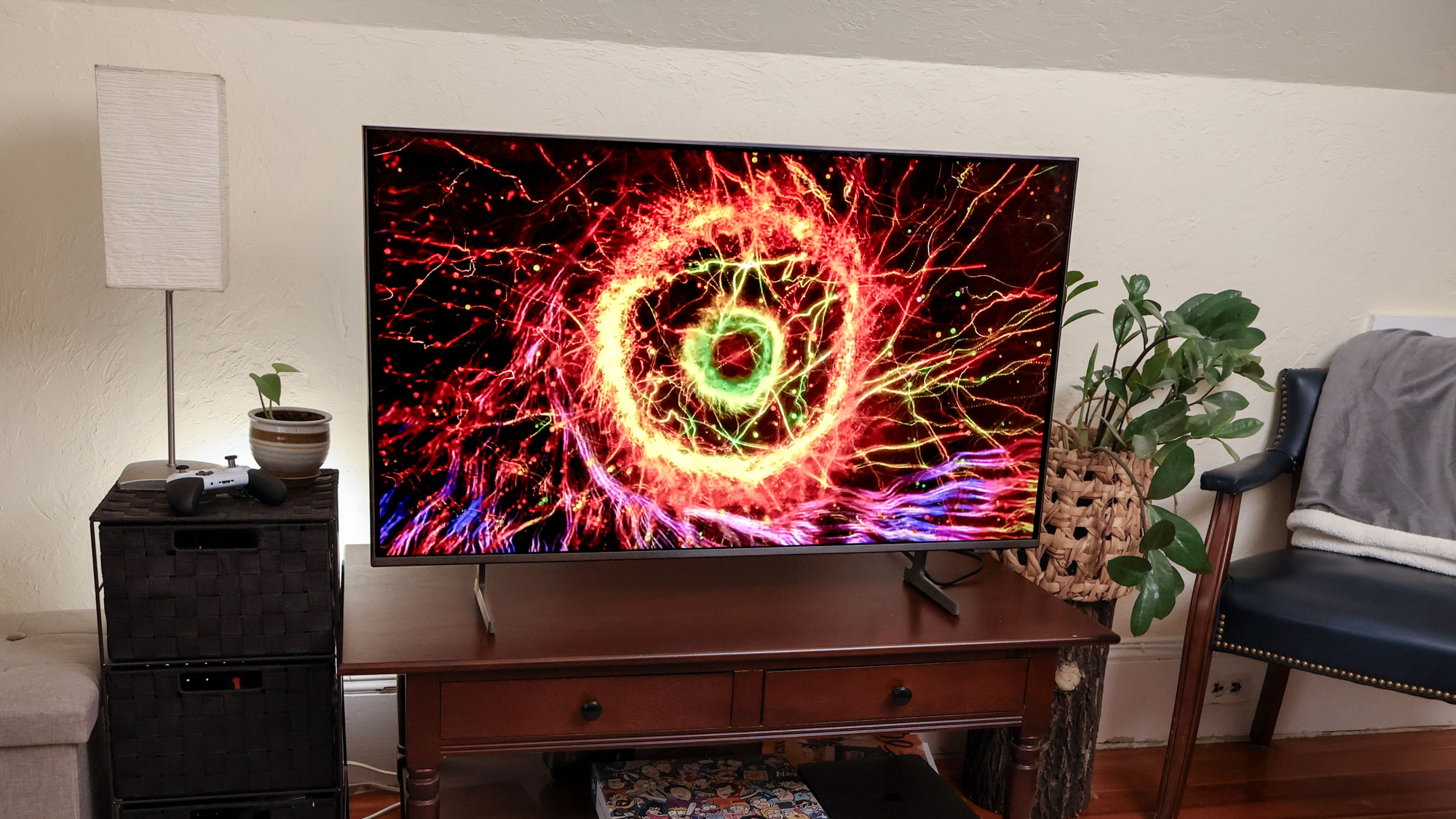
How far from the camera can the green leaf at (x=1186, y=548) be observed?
5.56 feet

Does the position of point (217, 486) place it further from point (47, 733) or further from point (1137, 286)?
point (1137, 286)

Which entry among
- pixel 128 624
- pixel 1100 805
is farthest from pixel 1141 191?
pixel 128 624

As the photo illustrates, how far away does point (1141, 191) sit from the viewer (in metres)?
2.16

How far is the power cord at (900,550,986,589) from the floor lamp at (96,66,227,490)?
128 centimetres

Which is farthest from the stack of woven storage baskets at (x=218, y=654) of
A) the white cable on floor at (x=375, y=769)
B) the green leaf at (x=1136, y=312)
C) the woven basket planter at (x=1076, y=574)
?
the green leaf at (x=1136, y=312)

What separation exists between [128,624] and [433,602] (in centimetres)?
42

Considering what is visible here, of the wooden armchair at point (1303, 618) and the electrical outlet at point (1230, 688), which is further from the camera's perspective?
the electrical outlet at point (1230, 688)

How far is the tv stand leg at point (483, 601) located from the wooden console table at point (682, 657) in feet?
0.05

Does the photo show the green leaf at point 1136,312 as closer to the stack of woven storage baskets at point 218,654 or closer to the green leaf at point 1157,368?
the green leaf at point 1157,368

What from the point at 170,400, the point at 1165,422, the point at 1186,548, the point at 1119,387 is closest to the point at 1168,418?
the point at 1165,422

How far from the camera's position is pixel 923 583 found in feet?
5.67

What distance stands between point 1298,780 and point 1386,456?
77 cm

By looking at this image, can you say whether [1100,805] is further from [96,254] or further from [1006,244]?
[96,254]

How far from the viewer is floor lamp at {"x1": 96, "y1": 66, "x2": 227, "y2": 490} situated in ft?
4.78
